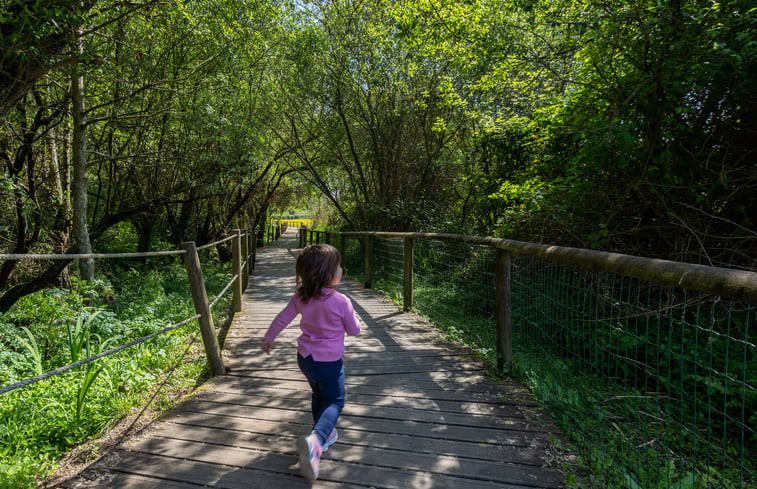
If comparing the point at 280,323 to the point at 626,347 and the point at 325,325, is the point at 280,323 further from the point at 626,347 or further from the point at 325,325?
A: the point at 626,347

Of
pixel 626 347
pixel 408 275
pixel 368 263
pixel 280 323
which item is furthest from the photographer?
pixel 368 263

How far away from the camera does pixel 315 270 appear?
2260 millimetres

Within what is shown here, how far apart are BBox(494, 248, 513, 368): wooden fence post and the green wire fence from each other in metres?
0.02

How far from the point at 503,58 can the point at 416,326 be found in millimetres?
3769

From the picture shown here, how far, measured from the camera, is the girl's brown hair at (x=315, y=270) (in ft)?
7.42

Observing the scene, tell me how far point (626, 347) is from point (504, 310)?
144cm

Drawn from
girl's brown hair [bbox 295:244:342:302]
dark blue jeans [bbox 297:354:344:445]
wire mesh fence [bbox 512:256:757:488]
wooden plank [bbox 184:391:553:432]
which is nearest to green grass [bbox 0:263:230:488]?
wooden plank [bbox 184:391:553:432]

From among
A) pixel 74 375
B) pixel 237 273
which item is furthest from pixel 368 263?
pixel 74 375

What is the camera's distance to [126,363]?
3.83 m

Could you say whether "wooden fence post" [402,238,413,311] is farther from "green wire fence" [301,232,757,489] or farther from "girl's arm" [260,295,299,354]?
"girl's arm" [260,295,299,354]

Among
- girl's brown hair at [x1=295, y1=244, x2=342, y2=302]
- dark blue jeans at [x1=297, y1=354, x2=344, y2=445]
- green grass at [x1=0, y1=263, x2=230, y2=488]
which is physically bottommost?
green grass at [x1=0, y1=263, x2=230, y2=488]

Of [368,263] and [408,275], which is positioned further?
[368,263]

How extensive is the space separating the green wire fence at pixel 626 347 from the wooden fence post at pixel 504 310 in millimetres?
17

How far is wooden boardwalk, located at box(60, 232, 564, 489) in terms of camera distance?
2.05 m
